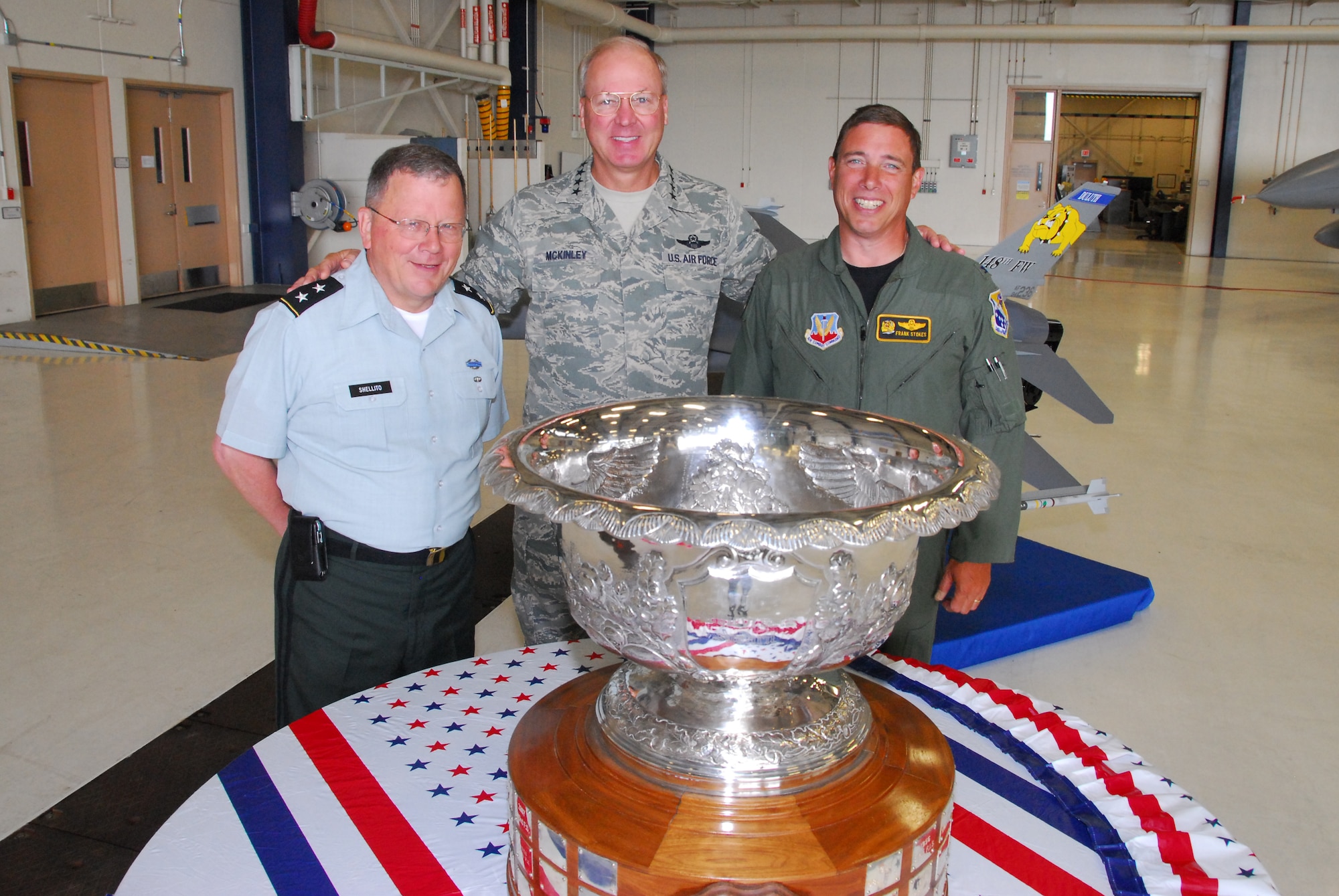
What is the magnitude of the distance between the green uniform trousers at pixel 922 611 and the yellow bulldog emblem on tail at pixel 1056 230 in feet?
11.1

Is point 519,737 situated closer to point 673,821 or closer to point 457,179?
point 673,821

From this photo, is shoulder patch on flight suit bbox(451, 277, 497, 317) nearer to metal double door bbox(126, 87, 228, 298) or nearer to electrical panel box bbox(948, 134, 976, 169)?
metal double door bbox(126, 87, 228, 298)

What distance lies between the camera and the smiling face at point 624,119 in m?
2.03

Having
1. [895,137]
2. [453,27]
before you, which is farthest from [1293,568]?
[453,27]

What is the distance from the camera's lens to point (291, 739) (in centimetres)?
124

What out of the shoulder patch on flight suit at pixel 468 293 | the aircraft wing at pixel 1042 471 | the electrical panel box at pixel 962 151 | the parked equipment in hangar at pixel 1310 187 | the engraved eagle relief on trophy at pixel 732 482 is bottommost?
the aircraft wing at pixel 1042 471

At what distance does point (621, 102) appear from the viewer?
6.70 ft

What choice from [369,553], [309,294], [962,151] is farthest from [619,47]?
[962,151]

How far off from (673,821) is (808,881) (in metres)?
0.12

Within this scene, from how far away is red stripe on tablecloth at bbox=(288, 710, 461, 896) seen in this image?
999 mm

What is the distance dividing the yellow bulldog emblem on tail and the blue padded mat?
6.86 feet

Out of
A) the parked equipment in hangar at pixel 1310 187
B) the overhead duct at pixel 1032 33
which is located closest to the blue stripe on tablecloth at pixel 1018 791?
the parked equipment in hangar at pixel 1310 187

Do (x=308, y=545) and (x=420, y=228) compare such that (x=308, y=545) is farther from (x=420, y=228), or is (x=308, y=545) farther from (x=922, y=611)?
(x=922, y=611)

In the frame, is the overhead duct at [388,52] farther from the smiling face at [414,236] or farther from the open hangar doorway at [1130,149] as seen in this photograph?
the open hangar doorway at [1130,149]
